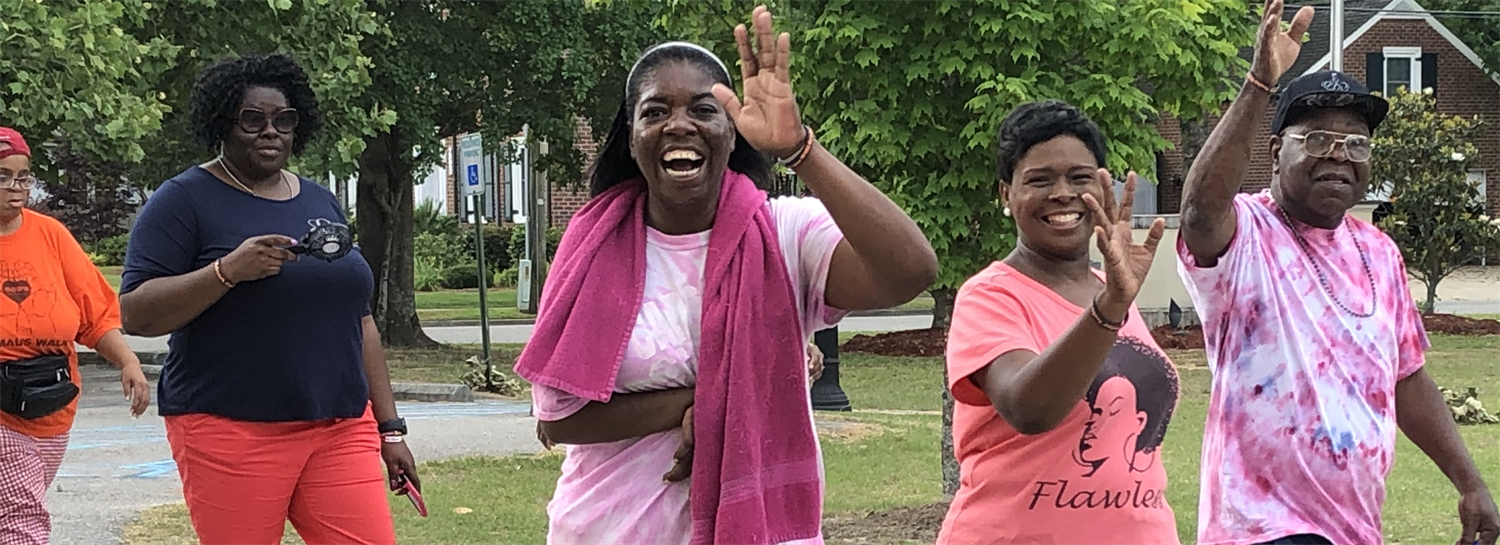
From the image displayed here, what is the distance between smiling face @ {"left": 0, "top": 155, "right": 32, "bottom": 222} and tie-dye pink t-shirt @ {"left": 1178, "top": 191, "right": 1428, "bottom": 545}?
390 cm

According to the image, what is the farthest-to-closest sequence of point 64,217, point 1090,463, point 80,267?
point 64,217
point 80,267
point 1090,463

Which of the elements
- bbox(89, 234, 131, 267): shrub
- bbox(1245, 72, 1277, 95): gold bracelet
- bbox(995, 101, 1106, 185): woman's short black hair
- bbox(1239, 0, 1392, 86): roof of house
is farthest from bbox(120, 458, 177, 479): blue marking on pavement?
bbox(1239, 0, 1392, 86): roof of house

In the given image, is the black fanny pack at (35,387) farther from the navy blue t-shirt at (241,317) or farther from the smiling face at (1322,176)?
the smiling face at (1322,176)

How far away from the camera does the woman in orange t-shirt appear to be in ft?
18.3

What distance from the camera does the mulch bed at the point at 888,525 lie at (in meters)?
8.09

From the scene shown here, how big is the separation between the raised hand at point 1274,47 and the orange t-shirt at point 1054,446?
0.69m

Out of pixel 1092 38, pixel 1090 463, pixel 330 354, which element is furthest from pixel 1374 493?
pixel 1092 38

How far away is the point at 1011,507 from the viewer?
336cm

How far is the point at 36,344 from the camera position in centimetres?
575

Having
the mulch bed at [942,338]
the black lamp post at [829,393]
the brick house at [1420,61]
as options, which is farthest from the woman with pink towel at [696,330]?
the brick house at [1420,61]

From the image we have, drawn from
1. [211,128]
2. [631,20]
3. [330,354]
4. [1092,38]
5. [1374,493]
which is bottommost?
[1374,493]

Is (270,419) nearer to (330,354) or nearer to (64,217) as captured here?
(330,354)

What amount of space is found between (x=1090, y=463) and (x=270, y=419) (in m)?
2.27

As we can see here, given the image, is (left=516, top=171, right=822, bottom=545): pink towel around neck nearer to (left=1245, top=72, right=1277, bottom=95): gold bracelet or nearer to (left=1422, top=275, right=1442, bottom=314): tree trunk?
(left=1245, top=72, right=1277, bottom=95): gold bracelet
